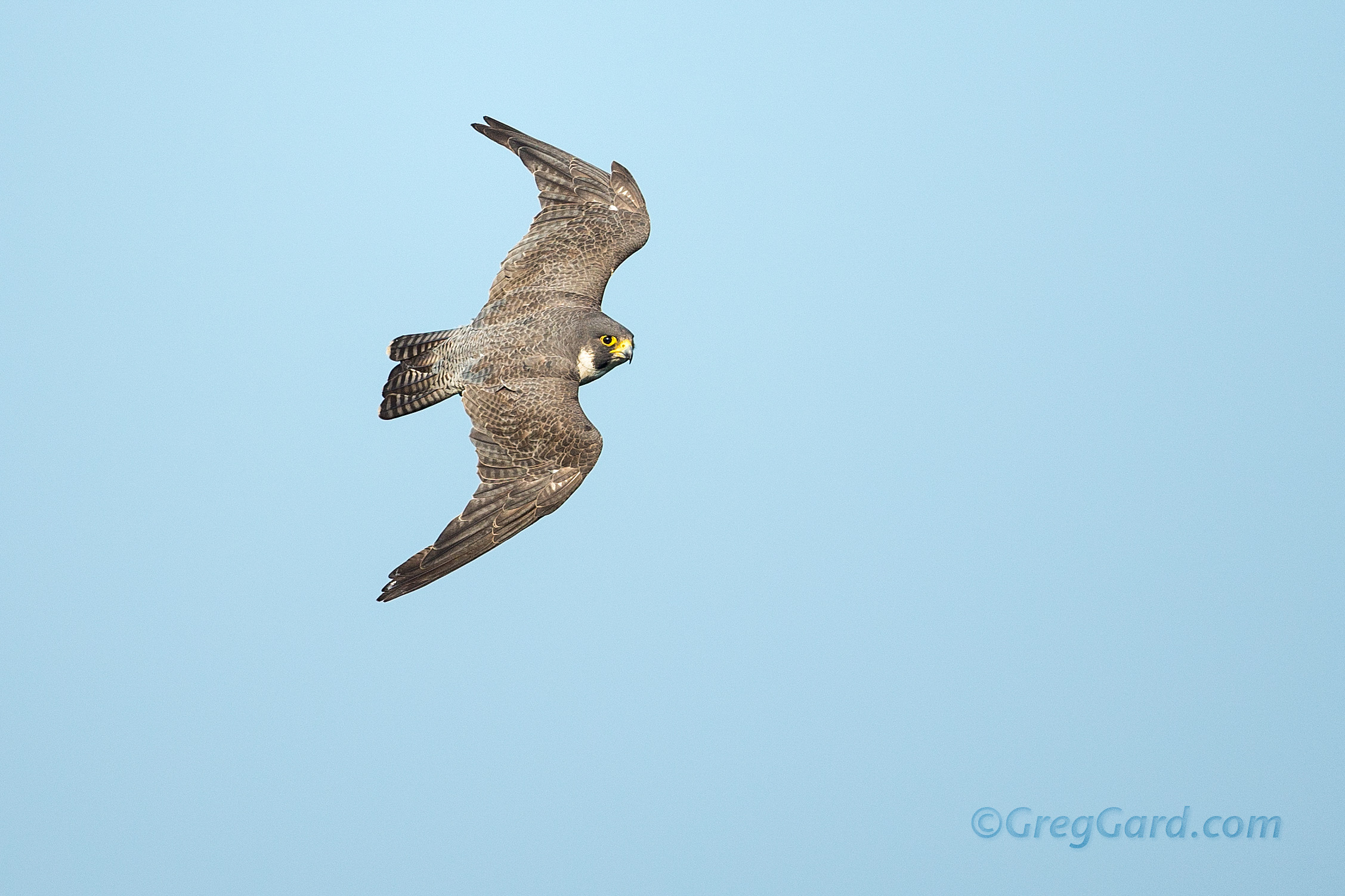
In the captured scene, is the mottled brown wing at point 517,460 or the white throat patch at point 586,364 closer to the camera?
the mottled brown wing at point 517,460

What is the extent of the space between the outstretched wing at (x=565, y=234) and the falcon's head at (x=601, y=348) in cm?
55

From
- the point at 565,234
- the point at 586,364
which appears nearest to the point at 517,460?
the point at 586,364

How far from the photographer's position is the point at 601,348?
13.5 m

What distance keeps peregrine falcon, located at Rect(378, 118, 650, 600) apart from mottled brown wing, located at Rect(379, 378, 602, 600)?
0.04 ft

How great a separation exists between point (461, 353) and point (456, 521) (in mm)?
1925

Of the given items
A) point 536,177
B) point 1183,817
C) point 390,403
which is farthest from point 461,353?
point 1183,817

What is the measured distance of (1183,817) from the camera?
42.9 feet

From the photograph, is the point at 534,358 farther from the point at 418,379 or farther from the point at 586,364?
the point at 418,379

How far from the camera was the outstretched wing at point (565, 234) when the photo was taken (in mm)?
13961

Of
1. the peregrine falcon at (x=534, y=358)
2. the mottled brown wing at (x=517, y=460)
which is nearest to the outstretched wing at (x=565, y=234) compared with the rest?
the peregrine falcon at (x=534, y=358)

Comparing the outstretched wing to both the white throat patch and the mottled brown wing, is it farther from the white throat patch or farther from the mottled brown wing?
the mottled brown wing

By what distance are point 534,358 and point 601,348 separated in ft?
2.44

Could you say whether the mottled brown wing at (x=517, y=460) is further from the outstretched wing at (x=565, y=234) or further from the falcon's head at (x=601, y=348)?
the outstretched wing at (x=565, y=234)

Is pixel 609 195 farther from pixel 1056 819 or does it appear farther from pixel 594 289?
pixel 1056 819
